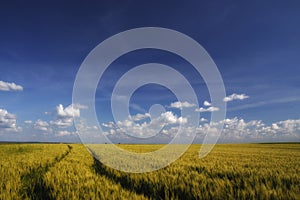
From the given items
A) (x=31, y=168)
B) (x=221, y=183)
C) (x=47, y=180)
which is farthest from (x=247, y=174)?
(x=31, y=168)

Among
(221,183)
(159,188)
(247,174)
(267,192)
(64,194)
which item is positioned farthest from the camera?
(247,174)

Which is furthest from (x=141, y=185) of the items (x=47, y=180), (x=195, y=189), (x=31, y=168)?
(x=31, y=168)

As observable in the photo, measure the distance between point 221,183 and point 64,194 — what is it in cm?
369

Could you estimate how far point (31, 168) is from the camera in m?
9.87

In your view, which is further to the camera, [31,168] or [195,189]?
[31,168]

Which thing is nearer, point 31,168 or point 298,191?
point 298,191

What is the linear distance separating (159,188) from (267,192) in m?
2.79

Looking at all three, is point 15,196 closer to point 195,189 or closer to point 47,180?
point 47,180

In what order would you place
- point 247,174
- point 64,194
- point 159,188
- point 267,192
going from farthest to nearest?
point 247,174 < point 159,188 < point 64,194 < point 267,192

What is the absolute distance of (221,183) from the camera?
5508 millimetres

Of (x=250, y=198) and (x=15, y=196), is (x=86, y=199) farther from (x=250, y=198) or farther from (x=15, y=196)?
(x=250, y=198)

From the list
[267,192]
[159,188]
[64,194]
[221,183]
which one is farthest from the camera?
[159,188]

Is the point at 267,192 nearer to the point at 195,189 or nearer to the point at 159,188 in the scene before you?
the point at 195,189

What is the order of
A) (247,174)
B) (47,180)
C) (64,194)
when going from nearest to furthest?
(64,194) → (47,180) → (247,174)
